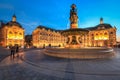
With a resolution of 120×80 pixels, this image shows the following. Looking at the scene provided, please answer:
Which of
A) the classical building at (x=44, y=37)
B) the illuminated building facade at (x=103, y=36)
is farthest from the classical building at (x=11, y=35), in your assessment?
the illuminated building facade at (x=103, y=36)

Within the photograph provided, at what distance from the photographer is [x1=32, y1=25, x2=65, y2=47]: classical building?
59250 mm

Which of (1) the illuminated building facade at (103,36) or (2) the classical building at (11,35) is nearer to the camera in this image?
(2) the classical building at (11,35)

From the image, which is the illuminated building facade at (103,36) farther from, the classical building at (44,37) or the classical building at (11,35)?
the classical building at (11,35)

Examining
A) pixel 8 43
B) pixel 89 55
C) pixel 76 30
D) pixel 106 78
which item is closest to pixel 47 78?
pixel 106 78

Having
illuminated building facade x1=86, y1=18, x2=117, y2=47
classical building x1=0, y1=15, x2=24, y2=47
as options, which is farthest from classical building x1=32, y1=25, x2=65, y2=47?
illuminated building facade x1=86, y1=18, x2=117, y2=47

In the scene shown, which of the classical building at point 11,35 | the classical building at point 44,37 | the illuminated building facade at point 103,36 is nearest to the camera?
the classical building at point 11,35

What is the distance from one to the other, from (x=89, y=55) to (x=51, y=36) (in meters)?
58.2

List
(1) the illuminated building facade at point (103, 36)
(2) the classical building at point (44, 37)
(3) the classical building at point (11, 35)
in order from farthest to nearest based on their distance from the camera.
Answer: (2) the classical building at point (44, 37) → (1) the illuminated building facade at point (103, 36) → (3) the classical building at point (11, 35)

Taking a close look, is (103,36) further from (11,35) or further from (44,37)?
(11,35)

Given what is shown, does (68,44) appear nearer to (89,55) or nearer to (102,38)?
(89,55)

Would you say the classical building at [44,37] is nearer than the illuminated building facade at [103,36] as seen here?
No

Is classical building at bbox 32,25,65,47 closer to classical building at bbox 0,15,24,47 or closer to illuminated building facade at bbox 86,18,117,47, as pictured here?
classical building at bbox 0,15,24,47

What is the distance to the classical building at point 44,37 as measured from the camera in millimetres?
59250

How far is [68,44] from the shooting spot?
1469 cm
